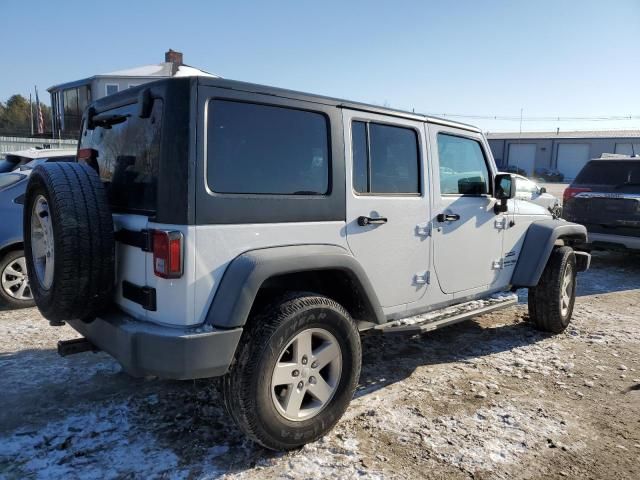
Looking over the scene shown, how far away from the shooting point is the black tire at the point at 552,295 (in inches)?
197

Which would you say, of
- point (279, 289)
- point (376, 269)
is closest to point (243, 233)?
point (279, 289)

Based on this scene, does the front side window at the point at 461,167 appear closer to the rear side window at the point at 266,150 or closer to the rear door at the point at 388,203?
the rear door at the point at 388,203

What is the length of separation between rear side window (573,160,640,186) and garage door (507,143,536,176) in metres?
43.1

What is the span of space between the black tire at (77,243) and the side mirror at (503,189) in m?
3.24

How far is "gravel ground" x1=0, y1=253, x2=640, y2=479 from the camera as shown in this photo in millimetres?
2826

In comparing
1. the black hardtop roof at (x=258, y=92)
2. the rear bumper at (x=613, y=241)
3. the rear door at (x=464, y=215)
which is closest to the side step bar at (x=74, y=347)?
the black hardtop roof at (x=258, y=92)

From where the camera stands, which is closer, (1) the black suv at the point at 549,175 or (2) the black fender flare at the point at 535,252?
(2) the black fender flare at the point at 535,252

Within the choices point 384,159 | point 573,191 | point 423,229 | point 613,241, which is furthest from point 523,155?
point 384,159

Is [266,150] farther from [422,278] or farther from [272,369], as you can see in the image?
[422,278]

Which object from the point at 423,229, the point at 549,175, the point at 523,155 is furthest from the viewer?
the point at 523,155

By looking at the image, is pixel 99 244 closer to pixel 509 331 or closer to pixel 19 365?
pixel 19 365

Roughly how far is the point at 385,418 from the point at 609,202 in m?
6.61

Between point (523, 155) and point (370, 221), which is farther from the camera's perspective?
point (523, 155)

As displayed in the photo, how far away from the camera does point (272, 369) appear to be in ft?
9.04
